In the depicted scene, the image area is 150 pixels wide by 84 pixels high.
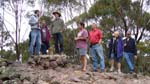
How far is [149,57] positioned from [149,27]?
6.66 ft

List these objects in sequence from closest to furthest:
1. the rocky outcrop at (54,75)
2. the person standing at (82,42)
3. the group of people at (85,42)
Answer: the rocky outcrop at (54,75) < the person standing at (82,42) < the group of people at (85,42)

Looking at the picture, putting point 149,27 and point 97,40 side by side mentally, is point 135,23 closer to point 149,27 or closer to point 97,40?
point 149,27

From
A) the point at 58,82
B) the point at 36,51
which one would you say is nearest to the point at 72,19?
the point at 36,51

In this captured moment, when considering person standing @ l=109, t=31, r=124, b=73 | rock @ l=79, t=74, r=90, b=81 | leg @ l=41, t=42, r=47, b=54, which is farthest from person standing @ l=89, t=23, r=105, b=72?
leg @ l=41, t=42, r=47, b=54

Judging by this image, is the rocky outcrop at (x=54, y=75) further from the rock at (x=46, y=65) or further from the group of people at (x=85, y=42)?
the group of people at (x=85, y=42)

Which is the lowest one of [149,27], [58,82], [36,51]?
[58,82]

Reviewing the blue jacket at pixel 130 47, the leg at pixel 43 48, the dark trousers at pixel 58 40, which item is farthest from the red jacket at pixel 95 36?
the leg at pixel 43 48

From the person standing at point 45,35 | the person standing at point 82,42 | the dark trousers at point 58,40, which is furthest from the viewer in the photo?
the person standing at point 45,35

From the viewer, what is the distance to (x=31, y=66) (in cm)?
1326

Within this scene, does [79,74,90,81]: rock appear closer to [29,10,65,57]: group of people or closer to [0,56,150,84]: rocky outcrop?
[0,56,150,84]: rocky outcrop

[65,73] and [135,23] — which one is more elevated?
[135,23]

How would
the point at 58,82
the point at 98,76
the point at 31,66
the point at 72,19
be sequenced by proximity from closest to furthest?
1. the point at 58,82
2. the point at 98,76
3. the point at 31,66
4. the point at 72,19

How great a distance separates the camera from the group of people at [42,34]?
1281 cm

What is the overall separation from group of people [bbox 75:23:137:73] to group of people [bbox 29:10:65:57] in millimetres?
1018
